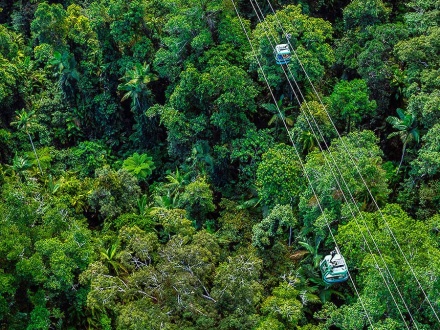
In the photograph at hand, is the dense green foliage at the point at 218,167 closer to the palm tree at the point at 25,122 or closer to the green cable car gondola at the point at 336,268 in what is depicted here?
the palm tree at the point at 25,122

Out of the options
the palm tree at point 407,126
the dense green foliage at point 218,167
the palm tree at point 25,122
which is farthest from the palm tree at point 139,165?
the palm tree at point 407,126

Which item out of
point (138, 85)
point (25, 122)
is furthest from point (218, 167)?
point (25, 122)

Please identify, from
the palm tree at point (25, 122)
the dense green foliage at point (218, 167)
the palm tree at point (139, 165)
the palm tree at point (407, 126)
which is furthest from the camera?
the palm tree at point (25, 122)

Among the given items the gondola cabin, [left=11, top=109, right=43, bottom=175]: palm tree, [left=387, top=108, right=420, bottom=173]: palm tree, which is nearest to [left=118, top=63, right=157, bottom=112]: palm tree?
[left=11, top=109, right=43, bottom=175]: palm tree

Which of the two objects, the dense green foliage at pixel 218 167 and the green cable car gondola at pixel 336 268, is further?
the dense green foliage at pixel 218 167

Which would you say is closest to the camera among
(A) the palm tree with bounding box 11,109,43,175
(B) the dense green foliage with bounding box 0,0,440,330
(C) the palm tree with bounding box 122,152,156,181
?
(B) the dense green foliage with bounding box 0,0,440,330

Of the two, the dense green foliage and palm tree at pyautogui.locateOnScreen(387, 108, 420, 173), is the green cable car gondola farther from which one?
palm tree at pyautogui.locateOnScreen(387, 108, 420, 173)

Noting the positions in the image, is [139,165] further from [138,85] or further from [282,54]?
[282,54]
